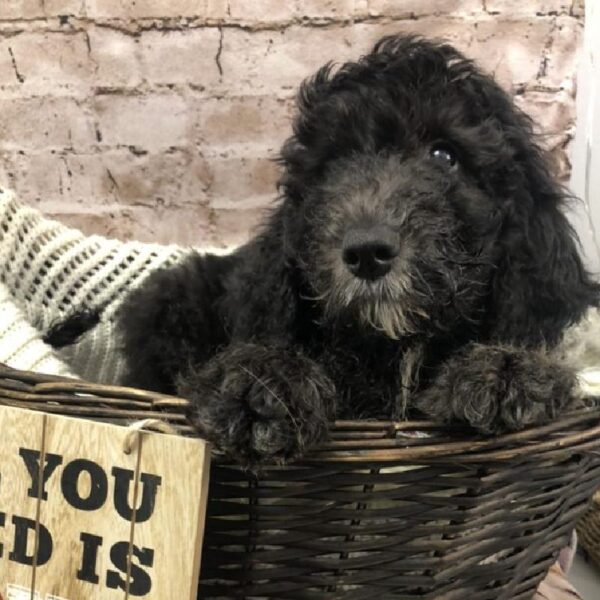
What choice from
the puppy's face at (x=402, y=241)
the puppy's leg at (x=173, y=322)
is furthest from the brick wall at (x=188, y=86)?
the puppy's face at (x=402, y=241)

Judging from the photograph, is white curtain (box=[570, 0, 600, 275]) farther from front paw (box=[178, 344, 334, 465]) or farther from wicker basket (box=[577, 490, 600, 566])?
front paw (box=[178, 344, 334, 465])

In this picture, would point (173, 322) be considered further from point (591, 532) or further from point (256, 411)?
point (591, 532)

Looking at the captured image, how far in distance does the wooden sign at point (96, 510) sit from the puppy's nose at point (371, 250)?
0.38 m

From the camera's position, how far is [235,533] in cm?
100

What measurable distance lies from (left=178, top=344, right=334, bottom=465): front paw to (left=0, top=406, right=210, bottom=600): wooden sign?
4cm

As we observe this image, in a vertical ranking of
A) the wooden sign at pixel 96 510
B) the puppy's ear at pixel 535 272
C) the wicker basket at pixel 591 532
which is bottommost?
the wicker basket at pixel 591 532

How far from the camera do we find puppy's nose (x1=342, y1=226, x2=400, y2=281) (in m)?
1.12

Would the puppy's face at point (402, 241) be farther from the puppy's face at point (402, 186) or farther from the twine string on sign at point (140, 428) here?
the twine string on sign at point (140, 428)

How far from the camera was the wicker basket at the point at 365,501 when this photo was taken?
95 cm

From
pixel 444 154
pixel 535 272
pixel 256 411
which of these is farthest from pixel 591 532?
pixel 256 411

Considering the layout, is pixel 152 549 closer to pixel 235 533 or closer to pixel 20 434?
pixel 235 533

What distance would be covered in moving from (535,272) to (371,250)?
1.15 ft

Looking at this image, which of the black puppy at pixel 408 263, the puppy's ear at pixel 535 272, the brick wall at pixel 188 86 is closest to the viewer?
the black puppy at pixel 408 263

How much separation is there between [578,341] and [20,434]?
1006mm
